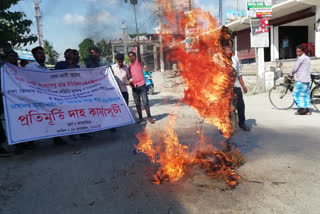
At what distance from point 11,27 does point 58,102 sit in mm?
3740

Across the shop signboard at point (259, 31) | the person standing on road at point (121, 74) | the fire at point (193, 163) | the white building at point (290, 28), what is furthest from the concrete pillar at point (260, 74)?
the fire at point (193, 163)

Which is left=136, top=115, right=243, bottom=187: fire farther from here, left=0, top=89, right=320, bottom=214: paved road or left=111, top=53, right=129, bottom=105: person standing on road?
left=111, top=53, right=129, bottom=105: person standing on road

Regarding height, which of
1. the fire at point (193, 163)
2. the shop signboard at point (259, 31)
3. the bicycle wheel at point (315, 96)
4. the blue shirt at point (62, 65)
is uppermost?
the shop signboard at point (259, 31)

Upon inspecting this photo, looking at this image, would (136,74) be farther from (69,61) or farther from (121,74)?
(69,61)

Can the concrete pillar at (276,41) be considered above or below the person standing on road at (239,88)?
above

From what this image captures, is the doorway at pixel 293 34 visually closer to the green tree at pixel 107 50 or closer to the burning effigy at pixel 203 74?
the green tree at pixel 107 50

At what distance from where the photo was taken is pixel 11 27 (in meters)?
7.01

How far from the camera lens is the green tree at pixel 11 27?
21.8ft

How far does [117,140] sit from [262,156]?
2.93 meters

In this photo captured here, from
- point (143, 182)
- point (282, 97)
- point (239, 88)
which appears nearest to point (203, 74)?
point (143, 182)

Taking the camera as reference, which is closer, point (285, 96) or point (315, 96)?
point (315, 96)

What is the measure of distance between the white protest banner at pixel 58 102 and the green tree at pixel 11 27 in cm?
268

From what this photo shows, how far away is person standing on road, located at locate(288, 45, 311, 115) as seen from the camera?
6.34m

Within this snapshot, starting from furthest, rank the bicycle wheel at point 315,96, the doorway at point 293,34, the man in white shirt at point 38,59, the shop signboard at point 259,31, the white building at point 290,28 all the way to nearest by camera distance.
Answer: the doorway at point 293,34, the white building at point 290,28, the shop signboard at point 259,31, the bicycle wheel at point 315,96, the man in white shirt at point 38,59
